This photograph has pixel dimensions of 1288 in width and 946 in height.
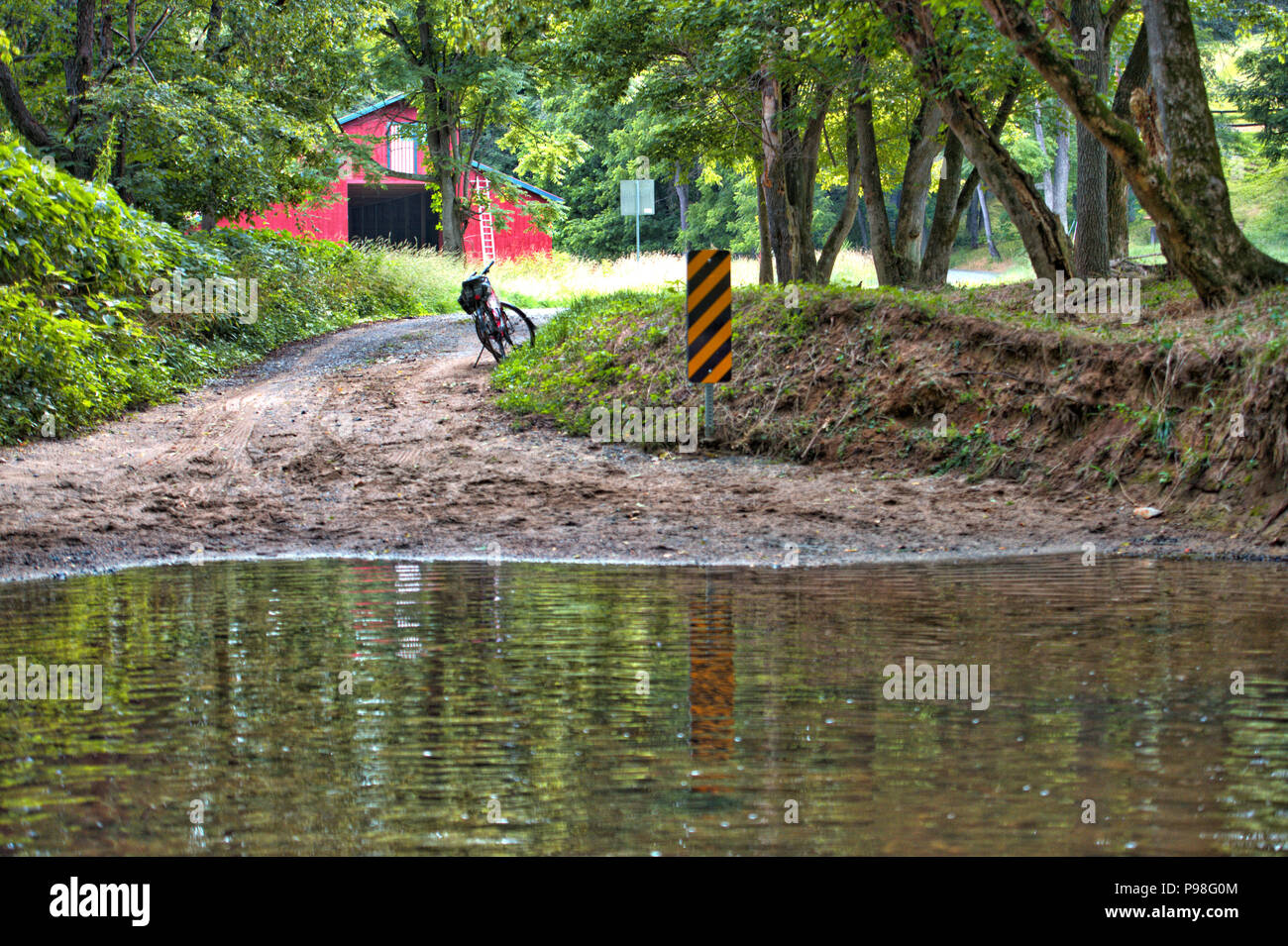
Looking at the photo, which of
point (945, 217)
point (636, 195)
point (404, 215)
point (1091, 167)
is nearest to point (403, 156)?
point (404, 215)

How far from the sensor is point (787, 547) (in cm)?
837

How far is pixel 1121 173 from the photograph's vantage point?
49.9 feet

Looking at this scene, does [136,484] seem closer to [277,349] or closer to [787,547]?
[787,547]

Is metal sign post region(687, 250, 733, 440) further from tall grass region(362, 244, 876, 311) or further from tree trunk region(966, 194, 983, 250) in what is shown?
tree trunk region(966, 194, 983, 250)

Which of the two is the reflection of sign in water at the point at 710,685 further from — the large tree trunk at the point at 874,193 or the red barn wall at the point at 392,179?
the red barn wall at the point at 392,179

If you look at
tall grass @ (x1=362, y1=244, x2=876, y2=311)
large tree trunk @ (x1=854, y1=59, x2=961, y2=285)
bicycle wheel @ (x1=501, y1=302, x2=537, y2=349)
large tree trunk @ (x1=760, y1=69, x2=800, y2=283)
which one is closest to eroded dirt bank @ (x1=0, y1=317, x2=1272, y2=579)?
bicycle wheel @ (x1=501, y1=302, x2=537, y2=349)

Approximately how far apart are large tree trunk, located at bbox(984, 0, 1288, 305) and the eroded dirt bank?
10.9ft

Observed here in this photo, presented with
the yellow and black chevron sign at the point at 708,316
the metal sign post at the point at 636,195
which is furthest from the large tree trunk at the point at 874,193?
the metal sign post at the point at 636,195

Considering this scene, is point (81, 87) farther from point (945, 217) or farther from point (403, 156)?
point (403, 156)

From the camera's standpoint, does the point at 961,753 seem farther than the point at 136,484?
No

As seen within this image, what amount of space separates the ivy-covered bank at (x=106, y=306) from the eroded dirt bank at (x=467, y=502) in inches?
26.9

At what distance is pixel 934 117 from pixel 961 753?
17681 mm

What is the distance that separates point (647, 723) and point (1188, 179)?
9.78 m
